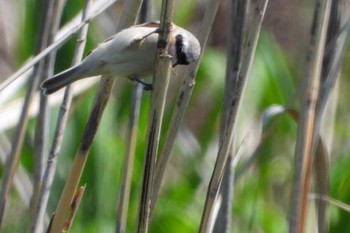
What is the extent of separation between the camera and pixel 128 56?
171 cm

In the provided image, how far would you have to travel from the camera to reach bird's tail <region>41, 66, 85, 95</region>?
5.58ft

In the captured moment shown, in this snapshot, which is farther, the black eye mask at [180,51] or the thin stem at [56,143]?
the thin stem at [56,143]

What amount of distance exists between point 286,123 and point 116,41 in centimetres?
135

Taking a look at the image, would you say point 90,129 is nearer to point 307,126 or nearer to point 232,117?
point 232,117

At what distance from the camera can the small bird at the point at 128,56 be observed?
5.49 ft

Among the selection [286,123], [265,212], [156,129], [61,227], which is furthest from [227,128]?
[286,123]

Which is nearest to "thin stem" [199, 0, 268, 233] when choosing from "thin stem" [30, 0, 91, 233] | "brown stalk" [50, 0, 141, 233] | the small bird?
the small bird

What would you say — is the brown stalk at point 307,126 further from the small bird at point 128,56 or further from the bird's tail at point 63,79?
the bird's tail at point 63,79

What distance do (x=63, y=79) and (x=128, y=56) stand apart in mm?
121

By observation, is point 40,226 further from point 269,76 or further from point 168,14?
point 269,76

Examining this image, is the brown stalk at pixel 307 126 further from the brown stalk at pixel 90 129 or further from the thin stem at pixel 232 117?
the brown stalk at pixel 90 129

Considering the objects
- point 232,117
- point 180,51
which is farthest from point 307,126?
point 180,51

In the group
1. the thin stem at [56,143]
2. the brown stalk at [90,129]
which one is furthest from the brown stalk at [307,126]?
the thin stem at [56,143]

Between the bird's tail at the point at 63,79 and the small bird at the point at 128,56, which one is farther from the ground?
the small bird at the point at 128,56
